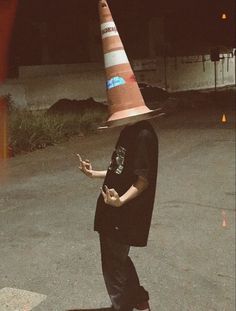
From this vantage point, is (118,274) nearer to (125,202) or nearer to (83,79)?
(125,202)

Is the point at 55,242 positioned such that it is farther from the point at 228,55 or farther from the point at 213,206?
the point at 228,55

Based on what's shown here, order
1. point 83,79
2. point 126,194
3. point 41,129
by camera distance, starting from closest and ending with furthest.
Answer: point 126,194
point 41,129
point 83,79

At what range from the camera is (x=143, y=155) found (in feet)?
8.27

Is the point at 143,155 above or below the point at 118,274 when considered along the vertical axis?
above

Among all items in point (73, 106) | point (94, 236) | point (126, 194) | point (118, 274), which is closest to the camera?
point (126, 194)

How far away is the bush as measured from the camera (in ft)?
32.4

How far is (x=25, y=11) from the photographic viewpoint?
17062 mm

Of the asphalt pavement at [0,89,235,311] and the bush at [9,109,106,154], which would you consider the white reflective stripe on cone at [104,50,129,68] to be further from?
the bush at [9,109,106,154]

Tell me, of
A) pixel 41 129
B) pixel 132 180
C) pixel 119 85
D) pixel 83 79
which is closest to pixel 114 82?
pixel 119 85

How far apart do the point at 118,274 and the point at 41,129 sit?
8040mm

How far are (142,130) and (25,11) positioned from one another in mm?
15876

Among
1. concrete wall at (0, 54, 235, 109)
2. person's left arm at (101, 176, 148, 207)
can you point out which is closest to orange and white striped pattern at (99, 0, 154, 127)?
person's left arm at (101, 176, 148, 207)

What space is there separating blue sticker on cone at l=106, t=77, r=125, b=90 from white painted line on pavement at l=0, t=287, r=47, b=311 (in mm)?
1952

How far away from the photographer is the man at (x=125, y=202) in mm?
2516
